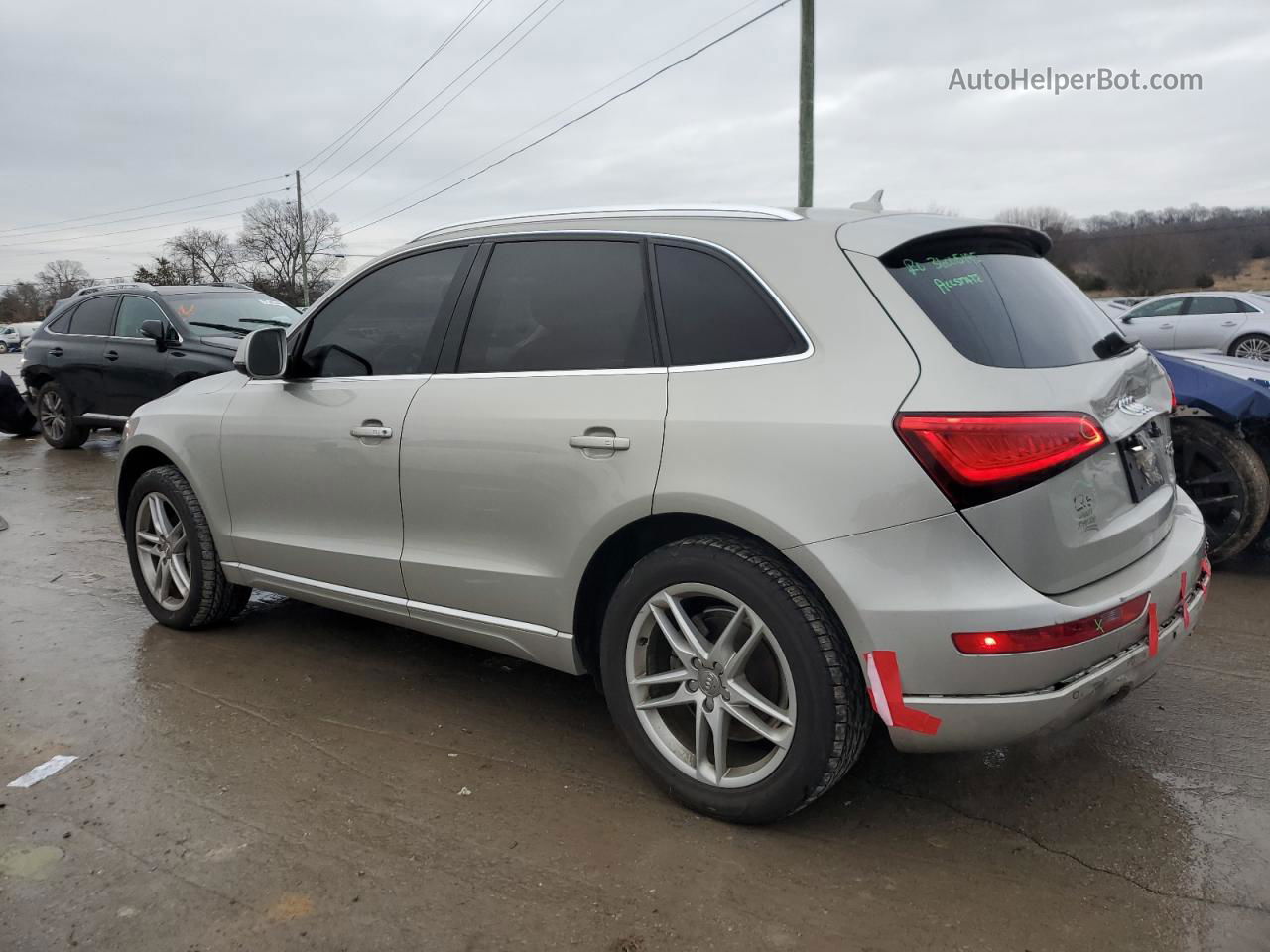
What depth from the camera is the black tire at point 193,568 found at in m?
4.38

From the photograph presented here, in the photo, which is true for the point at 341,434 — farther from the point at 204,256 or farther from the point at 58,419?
the point at 204,256

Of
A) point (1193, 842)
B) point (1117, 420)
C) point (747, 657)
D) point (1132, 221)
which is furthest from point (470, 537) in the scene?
point (1132, 221)

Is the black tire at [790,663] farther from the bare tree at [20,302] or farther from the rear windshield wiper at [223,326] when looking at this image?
the bare tree at [20,302]

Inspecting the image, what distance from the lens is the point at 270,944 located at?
7.75 feet

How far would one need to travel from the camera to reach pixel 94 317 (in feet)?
35.3

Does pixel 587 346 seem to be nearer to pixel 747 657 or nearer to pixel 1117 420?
pixel 747 657

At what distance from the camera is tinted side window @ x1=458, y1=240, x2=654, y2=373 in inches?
120

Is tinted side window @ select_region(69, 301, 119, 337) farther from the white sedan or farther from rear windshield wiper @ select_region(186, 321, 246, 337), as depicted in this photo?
the white sedan

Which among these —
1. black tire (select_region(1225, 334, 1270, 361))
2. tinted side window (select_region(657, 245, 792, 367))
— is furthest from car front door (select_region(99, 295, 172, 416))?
black tire (select_region(1225, 334, 1270, 361))

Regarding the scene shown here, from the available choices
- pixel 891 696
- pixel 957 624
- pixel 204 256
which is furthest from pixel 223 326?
pixel 204 256

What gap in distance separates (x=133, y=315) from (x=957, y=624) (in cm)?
1006

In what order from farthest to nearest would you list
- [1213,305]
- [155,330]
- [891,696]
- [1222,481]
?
1. [1213,305]
2. [155,330]
3. [1222,481]
4. [891,696]

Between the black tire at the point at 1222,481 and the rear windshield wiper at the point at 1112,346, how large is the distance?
7.22 feet

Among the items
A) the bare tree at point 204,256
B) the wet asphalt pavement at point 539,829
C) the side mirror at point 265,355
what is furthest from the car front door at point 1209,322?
the bare tree at point 204,256
